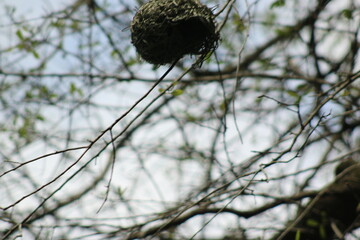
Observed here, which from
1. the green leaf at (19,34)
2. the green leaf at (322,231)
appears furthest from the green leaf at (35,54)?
the green leaf at (322,231)

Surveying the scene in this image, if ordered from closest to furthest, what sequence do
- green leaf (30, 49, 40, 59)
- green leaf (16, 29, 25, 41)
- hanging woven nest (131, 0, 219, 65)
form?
1. hanging woven nest (131, 0, 219, 65)
2. green leaf (16, 29, 25, 41)
3. green leaf (30, 49, 40, 59)

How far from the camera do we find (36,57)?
12.5ft

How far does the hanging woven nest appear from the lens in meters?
2.13

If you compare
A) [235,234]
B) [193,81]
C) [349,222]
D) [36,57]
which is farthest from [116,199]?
[349,222]

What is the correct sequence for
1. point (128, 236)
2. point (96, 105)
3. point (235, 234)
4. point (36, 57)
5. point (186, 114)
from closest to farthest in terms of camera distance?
point (128, 236)
point (235, 234)
point (36, 57)
point (96, 105)
point (186, 114)

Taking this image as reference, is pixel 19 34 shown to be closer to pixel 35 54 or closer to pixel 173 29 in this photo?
pixel 35 54

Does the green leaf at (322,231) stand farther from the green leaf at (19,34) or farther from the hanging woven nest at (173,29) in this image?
the green leaf at (19,34)

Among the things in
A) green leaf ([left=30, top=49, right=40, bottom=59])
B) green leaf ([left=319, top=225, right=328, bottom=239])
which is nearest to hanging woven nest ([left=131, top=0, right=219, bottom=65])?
green leaf ([left=319, top=225, right=328, bottom=239])

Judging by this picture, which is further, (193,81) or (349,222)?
(193,81)

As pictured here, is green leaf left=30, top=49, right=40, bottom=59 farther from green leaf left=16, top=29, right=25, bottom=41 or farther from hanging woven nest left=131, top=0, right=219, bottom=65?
hanging woven nest left=131, top=0, right=219, bottom=65

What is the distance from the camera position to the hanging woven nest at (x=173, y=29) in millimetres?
2129

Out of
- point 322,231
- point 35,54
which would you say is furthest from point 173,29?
point 35,54

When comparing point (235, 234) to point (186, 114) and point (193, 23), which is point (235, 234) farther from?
point (186, 114)

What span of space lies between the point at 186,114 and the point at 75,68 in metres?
1.38
